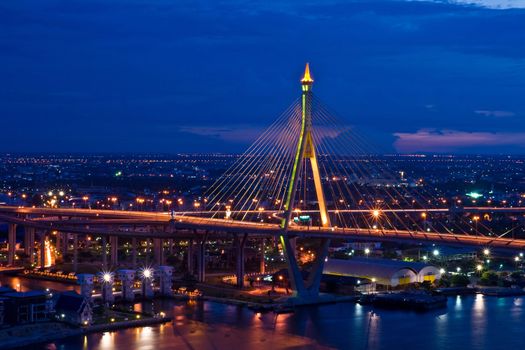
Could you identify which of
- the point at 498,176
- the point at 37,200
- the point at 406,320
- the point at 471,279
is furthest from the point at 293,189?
the point at 498,176

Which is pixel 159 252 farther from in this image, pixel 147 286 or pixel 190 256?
pixel 147 286

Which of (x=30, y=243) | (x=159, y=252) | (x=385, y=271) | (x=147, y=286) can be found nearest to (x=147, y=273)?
(x=147, y=286)

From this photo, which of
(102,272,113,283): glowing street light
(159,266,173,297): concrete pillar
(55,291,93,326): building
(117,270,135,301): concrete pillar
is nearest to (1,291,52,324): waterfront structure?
(55,291,93,326): building

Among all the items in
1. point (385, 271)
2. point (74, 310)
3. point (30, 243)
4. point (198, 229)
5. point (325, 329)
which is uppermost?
point (198, 229)

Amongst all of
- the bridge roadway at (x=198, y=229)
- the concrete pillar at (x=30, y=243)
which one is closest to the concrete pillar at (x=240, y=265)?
the bridge roadway at (x=198, y=229)

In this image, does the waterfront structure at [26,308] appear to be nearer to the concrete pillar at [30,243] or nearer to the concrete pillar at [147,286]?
the concrete pillar at [147,286]

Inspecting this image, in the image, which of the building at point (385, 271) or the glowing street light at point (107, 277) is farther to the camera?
the building at point (385, 271)

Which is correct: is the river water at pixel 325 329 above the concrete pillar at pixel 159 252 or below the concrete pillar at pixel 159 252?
below
